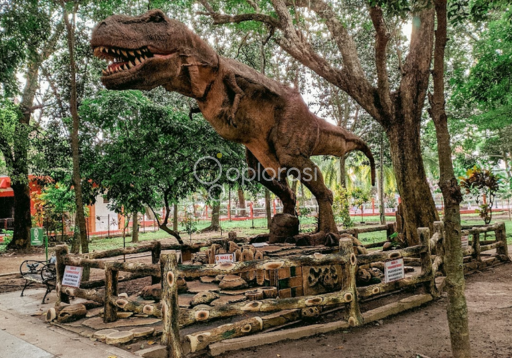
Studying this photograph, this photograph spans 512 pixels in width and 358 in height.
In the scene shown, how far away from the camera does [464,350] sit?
3.08 m

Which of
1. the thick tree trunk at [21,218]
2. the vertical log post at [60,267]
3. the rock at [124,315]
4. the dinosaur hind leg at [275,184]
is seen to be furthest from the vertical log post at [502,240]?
the thick tree trunk at [21,218]

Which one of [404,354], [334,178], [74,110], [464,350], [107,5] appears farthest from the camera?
[334,178]

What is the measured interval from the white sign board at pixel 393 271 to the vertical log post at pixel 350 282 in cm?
67

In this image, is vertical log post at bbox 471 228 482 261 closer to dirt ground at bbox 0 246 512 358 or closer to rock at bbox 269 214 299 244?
dirt ground at bbox 0 246 512 358

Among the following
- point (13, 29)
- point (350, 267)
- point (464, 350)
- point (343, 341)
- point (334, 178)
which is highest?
point (13, 29)

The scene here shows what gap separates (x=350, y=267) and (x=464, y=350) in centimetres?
175

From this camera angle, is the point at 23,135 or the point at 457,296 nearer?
the point at 457,296

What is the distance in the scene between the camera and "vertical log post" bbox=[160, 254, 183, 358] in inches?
140

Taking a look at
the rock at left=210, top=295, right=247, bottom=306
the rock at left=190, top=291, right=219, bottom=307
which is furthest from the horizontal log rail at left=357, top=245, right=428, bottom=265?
the rock at left=190, top=291, right=219, bottom=307

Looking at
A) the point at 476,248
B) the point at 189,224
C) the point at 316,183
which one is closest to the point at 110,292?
the point at 316,183

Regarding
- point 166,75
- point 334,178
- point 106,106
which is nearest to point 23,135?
point 106,106

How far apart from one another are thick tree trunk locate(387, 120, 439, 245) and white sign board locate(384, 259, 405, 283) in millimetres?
2509

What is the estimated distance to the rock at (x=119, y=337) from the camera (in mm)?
4084

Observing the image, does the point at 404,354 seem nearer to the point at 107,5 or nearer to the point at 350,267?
the point at 350,267
